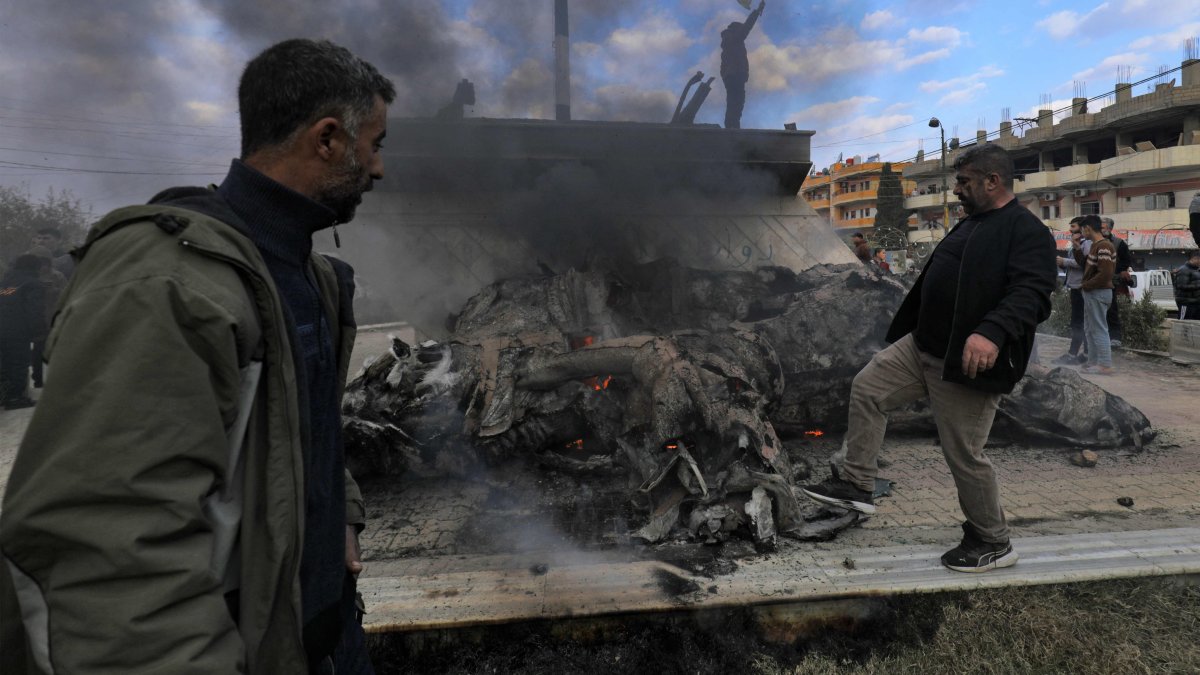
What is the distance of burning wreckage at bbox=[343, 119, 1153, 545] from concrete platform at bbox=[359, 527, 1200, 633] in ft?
1.23

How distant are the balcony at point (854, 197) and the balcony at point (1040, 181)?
17217 millimetres

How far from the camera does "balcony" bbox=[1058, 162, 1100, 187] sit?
31.3 metres

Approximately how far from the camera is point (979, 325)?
8.38 feet

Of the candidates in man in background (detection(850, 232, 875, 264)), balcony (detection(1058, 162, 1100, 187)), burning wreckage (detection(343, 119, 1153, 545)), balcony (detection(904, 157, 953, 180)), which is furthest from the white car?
balcony (detection(904, 157, 953, 180))

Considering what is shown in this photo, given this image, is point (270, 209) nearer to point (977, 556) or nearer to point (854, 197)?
point (977, 556)

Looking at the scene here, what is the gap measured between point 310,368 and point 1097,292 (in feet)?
26.5

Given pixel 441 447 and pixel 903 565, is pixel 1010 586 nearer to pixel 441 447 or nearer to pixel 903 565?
pixel 903 565

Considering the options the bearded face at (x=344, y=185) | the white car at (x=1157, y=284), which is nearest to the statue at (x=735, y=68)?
the bearded face at (x=344, y=185)

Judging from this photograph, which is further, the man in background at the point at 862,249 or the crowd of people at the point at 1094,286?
the man in background at the point at 862,249

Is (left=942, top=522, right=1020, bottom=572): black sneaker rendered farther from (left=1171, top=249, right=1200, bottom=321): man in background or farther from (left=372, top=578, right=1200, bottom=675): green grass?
(left=1171, top=249, right=1200, bottom=321): man in background

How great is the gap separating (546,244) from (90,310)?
6.80 meters

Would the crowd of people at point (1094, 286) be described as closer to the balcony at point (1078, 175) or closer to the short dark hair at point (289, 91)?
the short dark hair at point (289, 91)

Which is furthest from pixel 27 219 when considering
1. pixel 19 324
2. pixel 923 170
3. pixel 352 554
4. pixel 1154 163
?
pixel 923 170

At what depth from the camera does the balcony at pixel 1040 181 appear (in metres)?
33.8
